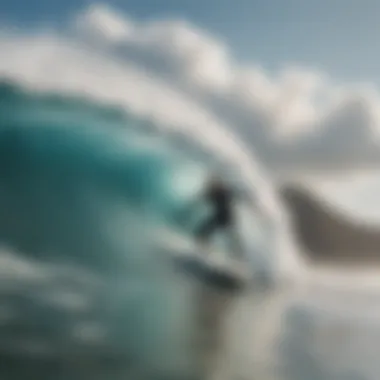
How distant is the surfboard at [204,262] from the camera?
123cm

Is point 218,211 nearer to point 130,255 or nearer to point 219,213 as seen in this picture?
point 219,213

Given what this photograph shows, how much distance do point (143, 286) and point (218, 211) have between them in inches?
7.3

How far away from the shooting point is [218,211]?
1244 mm

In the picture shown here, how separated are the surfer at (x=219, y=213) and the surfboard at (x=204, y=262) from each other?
2 cm

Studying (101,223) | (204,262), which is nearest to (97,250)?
(101,223)

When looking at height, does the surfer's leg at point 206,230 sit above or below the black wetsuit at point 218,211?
below

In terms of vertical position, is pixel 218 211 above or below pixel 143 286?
above

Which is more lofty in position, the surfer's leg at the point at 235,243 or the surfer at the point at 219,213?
the surfer at the point at 219,213

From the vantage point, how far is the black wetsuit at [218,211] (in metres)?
1.24

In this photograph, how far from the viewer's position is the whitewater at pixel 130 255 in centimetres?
122

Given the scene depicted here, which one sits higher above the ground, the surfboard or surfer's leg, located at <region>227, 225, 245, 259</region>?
surfer's leg, located at <region>227, 225, 245, 259</region>

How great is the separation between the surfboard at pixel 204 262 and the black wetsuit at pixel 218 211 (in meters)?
0.03

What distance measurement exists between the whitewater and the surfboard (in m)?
0.02

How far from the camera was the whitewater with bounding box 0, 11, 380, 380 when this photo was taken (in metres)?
1.22
